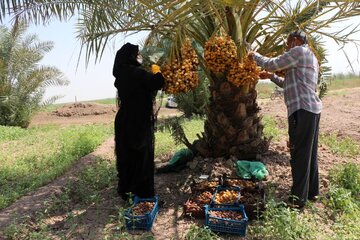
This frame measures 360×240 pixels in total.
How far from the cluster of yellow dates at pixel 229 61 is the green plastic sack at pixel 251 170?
1.32m

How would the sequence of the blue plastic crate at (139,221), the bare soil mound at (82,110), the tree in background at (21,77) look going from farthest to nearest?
the bare soil mound at (82,110) → the tree in background at (21,77) → the blue plastic crate at (139,221)

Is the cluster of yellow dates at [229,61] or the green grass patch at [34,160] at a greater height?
the cluster of yellow dates at [229,61]

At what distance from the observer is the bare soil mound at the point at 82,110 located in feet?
74.1

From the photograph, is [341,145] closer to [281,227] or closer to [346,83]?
[281,227]

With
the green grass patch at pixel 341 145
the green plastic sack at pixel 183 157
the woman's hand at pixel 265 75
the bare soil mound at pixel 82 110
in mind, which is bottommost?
the bare soil mound at pixel 82 110

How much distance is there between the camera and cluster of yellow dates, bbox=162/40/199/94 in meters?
3.93

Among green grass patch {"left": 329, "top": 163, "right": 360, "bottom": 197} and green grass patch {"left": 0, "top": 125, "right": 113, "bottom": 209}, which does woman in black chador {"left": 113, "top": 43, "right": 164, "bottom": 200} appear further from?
green grass patch {"left": 329, "top": 163, "right": 360, "bottom": 197}

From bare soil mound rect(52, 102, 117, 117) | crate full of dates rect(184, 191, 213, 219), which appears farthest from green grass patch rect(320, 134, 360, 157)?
bare soil mound rect(52, 102, 117, 117)

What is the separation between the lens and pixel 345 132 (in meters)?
8.94

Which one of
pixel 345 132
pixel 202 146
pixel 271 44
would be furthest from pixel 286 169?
pixel 345 132

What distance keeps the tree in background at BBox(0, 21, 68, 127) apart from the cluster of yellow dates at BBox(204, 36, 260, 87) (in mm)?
11730

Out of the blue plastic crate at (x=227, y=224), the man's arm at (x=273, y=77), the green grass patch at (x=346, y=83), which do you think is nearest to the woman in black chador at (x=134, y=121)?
the blue plastic crate at (x=227, y=224)

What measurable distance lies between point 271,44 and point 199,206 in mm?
2421

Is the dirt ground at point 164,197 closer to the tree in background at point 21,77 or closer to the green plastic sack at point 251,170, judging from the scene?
the green plastic sack at point 251,170
